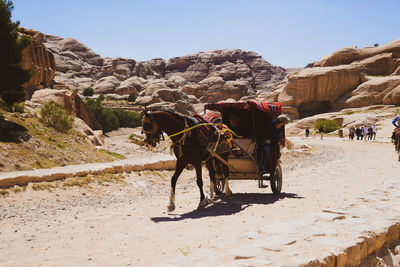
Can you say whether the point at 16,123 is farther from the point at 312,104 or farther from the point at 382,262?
the point at 312,104

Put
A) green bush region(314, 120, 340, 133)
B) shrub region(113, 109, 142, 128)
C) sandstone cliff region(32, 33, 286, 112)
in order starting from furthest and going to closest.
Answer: sandstone cliff region(32, 33, 286, 112), shrub region(113, 109, 142, 128), green bush region(314, 120, 340, 133)

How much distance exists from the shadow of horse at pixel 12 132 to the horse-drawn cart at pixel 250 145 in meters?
11.6

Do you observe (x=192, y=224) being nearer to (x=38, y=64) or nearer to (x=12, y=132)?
(x=12, y=132)

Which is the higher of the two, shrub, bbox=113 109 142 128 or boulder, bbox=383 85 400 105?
boulder, bbox=383 85 400 105

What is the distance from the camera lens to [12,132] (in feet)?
60.8

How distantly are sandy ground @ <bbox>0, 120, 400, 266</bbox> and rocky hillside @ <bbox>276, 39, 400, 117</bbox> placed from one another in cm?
6472

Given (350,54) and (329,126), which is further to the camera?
(350,54)

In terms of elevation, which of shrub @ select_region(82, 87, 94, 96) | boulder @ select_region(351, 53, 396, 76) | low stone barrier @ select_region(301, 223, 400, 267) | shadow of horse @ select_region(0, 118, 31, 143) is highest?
boulder @ select_region(351, 53, 396, 76)

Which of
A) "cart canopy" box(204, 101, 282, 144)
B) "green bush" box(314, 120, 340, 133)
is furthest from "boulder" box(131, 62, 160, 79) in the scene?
"cart canopy" box(204, 101, 282, 144)

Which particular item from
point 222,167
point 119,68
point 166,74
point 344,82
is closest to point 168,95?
point 344,82

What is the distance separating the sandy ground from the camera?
4910 millimetres

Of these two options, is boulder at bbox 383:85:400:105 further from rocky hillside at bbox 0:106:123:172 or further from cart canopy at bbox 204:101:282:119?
cart canopy at bbox 204:101:282:119

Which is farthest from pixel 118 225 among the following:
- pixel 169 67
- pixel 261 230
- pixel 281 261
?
pixel 169 67

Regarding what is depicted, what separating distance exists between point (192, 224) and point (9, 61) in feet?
61.6
